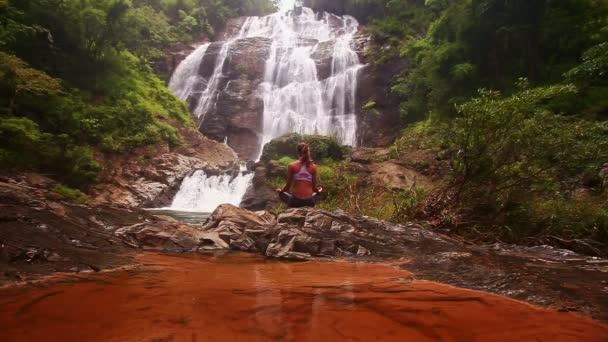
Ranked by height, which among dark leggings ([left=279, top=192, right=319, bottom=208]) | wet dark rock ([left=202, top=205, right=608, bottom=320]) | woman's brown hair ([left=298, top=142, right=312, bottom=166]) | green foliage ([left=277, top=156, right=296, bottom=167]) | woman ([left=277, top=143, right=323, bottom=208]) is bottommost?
wet dark rock ([left=202, top=205, right=608, bottom=320])

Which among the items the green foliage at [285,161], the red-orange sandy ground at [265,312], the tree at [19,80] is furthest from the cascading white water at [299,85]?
the red-orange sandy ground at [265,312]

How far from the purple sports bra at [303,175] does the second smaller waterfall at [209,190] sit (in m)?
9.77

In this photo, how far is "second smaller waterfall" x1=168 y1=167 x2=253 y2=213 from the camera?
1593 cm

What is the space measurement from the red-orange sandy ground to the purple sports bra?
3.08m

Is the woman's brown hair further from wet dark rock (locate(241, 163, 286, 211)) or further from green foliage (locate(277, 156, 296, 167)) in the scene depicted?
green foliage (locate(277, 156, 296, 167))

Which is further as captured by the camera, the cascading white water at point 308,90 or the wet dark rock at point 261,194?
the cascading white water at point 308,90

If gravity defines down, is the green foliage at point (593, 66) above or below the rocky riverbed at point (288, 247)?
above

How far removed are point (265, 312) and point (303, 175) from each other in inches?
159

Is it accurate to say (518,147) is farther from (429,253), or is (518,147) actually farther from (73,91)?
(73,91)

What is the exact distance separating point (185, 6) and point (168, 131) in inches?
905

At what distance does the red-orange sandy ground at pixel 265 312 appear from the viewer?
1976 millimetres

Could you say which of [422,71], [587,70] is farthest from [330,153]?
[587,70]

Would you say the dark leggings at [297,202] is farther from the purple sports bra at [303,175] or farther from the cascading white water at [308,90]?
the cascading white water at [308,90]

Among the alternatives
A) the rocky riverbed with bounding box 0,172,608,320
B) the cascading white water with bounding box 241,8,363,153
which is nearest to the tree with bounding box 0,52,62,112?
the rocky riverbed with bounding box 0,172,608,320
